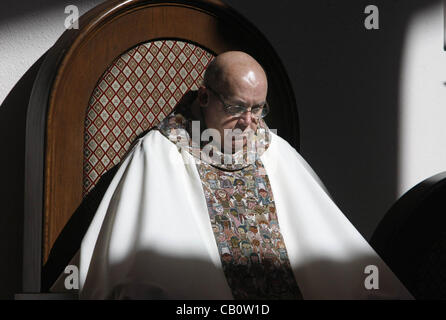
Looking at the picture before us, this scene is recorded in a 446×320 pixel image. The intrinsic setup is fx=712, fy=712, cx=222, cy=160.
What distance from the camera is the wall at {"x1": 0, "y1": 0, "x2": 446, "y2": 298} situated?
2994 millimetres

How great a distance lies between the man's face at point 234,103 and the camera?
2119 millimetres

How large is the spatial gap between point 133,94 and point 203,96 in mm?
282

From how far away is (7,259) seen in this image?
7.99 feet

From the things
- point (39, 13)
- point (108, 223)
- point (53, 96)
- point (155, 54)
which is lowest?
point (108, 223)

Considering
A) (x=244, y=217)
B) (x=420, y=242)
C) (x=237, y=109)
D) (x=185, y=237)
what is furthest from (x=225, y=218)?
(x=420, y=242)

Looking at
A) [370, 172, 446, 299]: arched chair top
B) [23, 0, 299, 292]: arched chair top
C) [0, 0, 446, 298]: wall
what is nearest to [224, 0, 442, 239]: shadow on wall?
[0, 0, 446, 298]: wall

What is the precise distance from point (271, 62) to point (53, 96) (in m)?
0.82

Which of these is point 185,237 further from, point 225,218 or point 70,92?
point 70,92

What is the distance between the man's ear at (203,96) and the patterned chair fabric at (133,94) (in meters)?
0.22

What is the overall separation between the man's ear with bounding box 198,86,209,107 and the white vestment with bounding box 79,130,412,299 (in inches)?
6.6

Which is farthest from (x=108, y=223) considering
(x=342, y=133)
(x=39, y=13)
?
(x=342, y=133)

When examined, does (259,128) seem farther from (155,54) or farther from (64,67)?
(64,67)

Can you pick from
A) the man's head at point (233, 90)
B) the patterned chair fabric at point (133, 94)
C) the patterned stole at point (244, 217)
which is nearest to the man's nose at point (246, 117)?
the man's head at point (233, 90)

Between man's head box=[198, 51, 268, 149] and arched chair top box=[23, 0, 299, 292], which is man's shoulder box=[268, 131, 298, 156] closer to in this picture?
man's head box=[198, 51, 268, 149]
